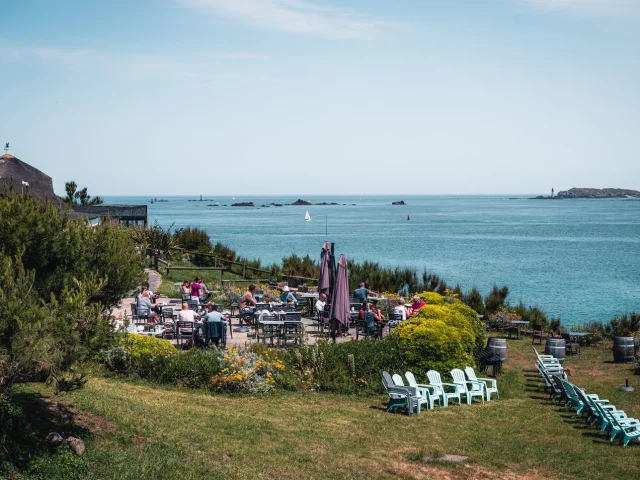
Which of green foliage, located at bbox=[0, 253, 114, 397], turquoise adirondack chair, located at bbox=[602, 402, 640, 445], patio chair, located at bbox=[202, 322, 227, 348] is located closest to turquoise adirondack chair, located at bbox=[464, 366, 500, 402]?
turquoise adirondack chair, located at bbox=[602, 402, 640, 445]

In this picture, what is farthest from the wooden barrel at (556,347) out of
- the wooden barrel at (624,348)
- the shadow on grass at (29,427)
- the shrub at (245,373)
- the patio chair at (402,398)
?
the shadow on grass at (29,427)

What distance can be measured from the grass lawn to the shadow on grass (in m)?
0.07

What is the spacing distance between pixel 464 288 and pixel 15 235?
42.9 metres

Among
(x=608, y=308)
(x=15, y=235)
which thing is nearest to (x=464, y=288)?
(x=608, y=308)

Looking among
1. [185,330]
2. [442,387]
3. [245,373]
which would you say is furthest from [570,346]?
[185,330]

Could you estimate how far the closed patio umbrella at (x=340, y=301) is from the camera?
20.4 meters

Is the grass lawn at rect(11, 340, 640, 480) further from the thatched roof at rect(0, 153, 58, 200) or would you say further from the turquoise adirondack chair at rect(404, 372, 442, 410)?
the thatched roof at rect(0, 153, 58, 200)

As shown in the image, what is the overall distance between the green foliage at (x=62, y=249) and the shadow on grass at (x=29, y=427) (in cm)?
192

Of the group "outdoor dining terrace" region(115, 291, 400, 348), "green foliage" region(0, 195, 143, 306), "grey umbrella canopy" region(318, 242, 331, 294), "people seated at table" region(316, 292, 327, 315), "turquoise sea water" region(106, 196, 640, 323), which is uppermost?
"green foliage" region(0, 195, 143, 306)

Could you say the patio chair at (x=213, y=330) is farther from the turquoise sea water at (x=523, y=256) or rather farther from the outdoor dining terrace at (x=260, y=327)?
the turquoise sea water at (x=523, y=256)

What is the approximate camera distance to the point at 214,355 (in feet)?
55.0

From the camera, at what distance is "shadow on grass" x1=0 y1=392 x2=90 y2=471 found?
9.94m

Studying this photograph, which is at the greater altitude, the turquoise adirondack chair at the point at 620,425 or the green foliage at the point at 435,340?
the green foliage at the point at 435,340

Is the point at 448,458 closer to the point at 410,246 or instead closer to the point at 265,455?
the point at 265,455
